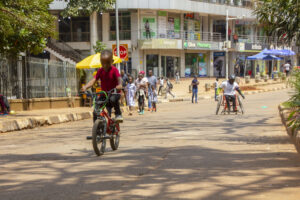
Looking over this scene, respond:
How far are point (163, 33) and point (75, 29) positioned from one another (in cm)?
820

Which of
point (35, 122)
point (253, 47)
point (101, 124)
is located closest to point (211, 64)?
point (253, 47)

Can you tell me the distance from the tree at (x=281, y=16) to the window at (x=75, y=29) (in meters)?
31.5

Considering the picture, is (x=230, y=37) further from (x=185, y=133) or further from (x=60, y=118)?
(x=185, y=133)

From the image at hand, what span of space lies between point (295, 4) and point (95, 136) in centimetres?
663

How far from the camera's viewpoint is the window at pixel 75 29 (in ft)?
139

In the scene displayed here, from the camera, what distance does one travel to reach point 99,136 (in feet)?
24.1

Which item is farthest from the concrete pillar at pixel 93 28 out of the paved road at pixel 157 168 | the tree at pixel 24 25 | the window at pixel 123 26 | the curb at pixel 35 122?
the paved road at pixel 157 168

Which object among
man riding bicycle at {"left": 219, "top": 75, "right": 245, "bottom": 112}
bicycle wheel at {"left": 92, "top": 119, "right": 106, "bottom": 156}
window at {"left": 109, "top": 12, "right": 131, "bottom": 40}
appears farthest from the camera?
window at {"left": 109, "top": 12, "right": 131, "bottom": 40}

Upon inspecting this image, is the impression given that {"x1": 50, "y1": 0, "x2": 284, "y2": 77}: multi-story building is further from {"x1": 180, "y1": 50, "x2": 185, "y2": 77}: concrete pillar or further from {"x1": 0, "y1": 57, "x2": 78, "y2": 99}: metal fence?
{"x1": 0, "y1": 57, "x2": 78, "y2": 99}: metal fence

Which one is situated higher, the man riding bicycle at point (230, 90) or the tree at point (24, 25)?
the tree at point (24, 25)

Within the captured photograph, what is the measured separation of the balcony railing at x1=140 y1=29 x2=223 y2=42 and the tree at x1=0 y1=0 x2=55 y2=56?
26526 mm

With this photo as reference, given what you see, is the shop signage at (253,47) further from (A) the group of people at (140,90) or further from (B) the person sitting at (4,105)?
(B) the person sitting at (4,105)

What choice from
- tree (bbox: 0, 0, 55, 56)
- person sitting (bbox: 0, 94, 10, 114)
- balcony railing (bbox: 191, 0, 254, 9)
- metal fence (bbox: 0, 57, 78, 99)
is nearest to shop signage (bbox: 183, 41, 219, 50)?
balcony railing (bbox: 191, 0, 254, 9)

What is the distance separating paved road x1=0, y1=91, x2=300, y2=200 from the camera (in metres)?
4.88
